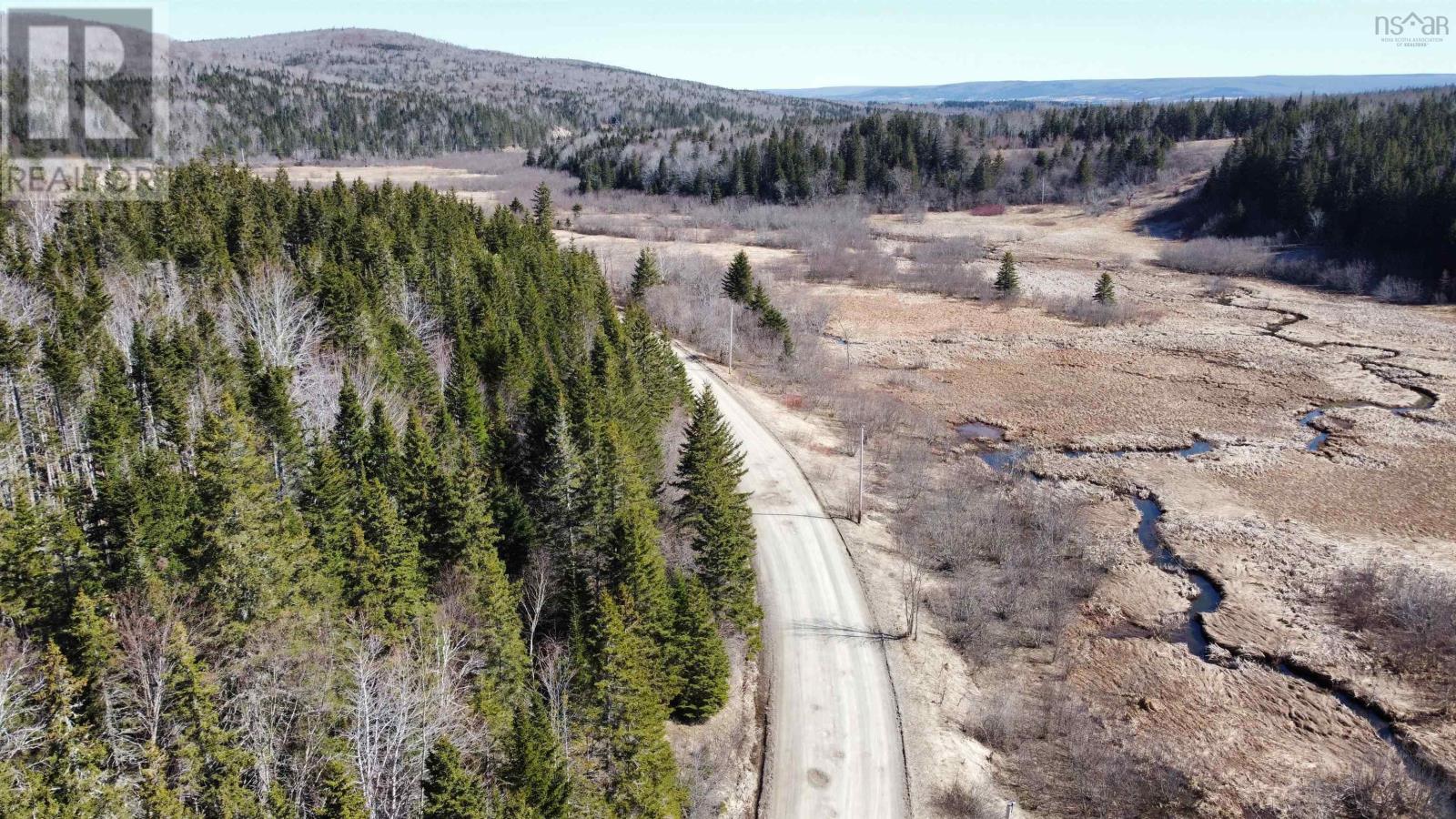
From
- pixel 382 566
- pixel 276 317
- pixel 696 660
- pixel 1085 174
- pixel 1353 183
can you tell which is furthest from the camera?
pixel 1085 174

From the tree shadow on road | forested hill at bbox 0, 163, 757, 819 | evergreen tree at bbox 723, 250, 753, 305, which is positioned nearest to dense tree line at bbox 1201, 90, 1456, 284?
evergreen tree at bbox 723, 250, 753, 305

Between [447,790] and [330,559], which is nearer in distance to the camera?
[447,790]

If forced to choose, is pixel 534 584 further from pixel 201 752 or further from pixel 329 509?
pixel 201 752

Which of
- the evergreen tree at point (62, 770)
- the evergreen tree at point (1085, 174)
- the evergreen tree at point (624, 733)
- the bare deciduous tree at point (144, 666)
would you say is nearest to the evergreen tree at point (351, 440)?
the bare deciduous tree at point (144, 666)

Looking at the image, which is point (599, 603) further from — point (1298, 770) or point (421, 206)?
point (421, 206)

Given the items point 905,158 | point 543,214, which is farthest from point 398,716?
point 905,158

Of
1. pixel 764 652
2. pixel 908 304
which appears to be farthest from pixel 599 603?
pixel 908 304

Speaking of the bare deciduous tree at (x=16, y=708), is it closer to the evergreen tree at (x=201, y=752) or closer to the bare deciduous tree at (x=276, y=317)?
the evergreen tree at (x=201, y=752)
